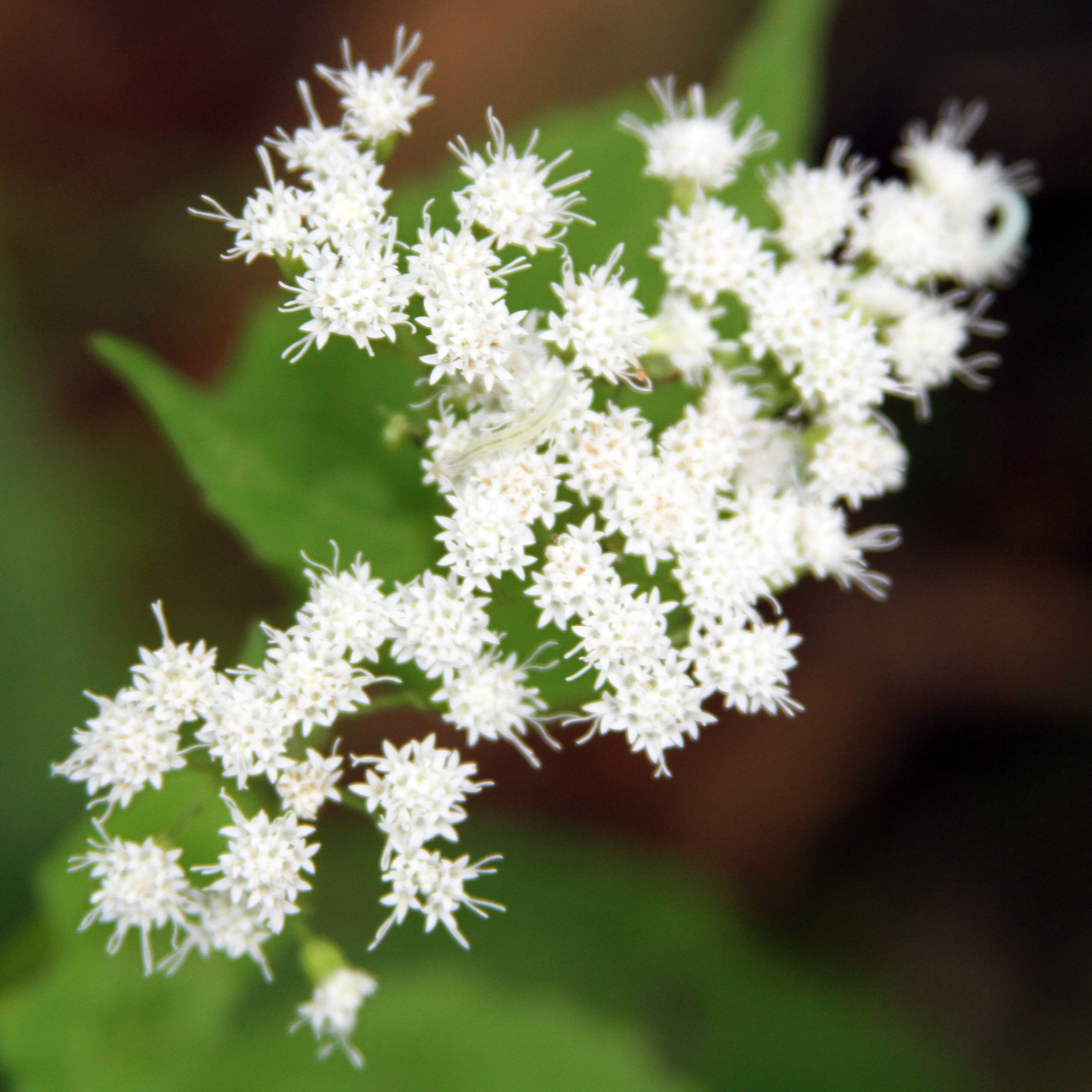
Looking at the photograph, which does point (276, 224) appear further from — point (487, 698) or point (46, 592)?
point (46, 592)

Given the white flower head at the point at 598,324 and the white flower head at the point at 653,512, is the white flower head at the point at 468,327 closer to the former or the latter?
the white flower head at the point at 598,324

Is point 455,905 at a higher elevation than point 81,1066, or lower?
higher

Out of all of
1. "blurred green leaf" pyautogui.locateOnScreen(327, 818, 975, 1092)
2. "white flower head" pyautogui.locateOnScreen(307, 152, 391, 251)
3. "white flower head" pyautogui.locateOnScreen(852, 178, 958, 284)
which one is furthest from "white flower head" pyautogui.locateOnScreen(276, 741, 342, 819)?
"blurred green leaf" pyautogui.locateOnScreen(327, 818, 975, 1092)

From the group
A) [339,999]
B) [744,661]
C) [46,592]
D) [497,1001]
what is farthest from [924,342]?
[46,592]

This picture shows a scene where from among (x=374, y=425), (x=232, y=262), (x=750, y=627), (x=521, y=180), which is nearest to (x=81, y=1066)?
(x=374, y=425)

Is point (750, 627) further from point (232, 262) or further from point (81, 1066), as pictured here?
point (232, 262)

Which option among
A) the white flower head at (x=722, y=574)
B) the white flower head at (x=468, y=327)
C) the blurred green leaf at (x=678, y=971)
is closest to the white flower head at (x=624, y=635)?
the white flower head at (x=722, y=574)
